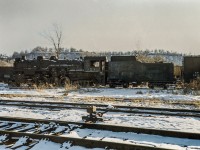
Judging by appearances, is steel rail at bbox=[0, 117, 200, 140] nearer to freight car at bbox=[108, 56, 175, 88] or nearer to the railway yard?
the railway yard

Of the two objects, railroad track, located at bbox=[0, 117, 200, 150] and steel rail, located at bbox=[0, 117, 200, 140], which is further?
steel rail, located at bbox=[0, 117, 200, 140]

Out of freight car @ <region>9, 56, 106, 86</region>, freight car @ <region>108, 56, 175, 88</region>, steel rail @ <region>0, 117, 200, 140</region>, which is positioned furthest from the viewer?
freight car @ <region>9, 56, 106, 86</region>

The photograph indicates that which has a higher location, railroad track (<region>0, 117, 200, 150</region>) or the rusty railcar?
the rusty railcar

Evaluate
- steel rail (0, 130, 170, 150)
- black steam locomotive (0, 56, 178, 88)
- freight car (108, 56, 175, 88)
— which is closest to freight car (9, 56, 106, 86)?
black steam locomotive (0, 56, 178, 88)

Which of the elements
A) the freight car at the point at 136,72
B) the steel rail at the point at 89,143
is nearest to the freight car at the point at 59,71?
the freight car at the point at 136,72

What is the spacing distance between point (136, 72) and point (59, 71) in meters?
6.98

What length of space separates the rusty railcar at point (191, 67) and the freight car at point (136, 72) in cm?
187

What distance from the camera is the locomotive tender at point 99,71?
21.8 meters

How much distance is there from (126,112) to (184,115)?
1.95 meters

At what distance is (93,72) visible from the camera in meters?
23.1

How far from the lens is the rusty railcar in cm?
2245

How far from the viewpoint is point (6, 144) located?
20.1 ft

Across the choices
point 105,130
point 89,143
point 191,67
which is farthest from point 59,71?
point 89,143

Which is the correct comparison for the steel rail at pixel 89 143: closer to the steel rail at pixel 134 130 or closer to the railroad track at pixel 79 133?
the railroad track at pixel 79 133
